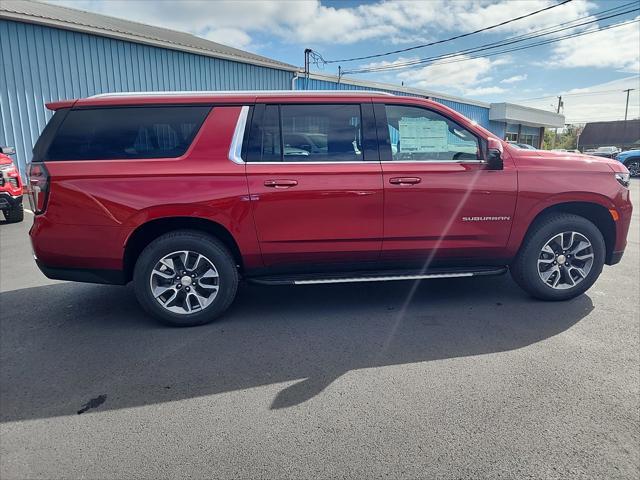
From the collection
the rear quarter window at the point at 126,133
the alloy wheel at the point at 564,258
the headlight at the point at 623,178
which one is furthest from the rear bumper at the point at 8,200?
the headlight at the point at 623,178

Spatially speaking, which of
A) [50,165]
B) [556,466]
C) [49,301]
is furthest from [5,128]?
[556,466]

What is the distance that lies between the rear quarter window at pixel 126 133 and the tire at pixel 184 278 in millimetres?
758

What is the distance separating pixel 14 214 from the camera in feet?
27.7

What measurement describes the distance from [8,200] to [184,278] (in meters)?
6.53

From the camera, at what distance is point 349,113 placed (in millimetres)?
3760

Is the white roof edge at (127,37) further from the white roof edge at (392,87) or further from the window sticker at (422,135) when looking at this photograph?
the window sticker at (422,135)

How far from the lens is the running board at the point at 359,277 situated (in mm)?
3662

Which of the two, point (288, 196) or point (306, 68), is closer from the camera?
point (288, 196)

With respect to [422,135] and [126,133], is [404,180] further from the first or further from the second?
[126,133]

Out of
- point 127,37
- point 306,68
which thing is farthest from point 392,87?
point 127,37

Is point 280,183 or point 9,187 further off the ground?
point 280,183

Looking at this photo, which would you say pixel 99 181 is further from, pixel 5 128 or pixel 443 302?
pixel 5 128

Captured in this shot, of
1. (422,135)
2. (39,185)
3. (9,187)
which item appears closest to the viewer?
(39,185)

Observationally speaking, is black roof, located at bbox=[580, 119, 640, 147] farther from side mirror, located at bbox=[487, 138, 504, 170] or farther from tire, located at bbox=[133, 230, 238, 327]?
tire, located at bbox=[133, 230, 238, 327]
